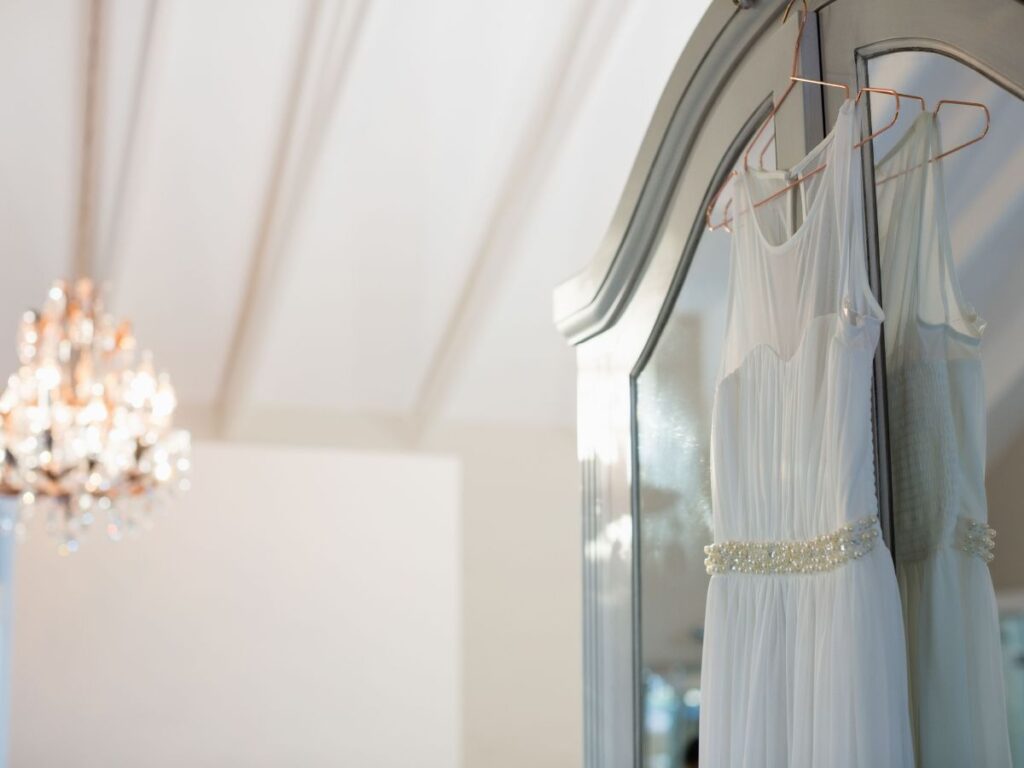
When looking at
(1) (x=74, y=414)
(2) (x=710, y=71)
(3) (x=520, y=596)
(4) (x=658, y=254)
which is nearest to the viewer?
(2) (x=710, y=71)

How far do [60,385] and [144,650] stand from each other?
223 cm

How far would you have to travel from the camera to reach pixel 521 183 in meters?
5.68

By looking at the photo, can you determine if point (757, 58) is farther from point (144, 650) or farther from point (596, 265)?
point (144, 650)

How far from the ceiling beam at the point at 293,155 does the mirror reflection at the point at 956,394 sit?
12.0ft

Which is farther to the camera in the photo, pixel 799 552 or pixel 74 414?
pixel 74 414

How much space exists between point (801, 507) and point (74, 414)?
3.38m

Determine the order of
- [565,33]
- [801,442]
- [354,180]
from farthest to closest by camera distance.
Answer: [354,180] < [565,33] < [801,442]

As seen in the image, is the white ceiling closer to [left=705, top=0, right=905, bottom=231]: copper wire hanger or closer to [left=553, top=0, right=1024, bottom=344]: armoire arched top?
[left=553, top=0, right=1024, bottom=344]: armoire arched top

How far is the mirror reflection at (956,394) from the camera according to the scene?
4.50 ft

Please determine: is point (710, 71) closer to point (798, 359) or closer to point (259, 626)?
point (798, 359)

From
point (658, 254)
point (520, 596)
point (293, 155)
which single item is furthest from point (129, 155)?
point (658, 254)

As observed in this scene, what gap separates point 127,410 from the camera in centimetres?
446

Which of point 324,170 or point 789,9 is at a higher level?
point 324,170

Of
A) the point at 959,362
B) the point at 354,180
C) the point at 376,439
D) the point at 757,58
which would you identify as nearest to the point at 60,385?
the point at 354,180
